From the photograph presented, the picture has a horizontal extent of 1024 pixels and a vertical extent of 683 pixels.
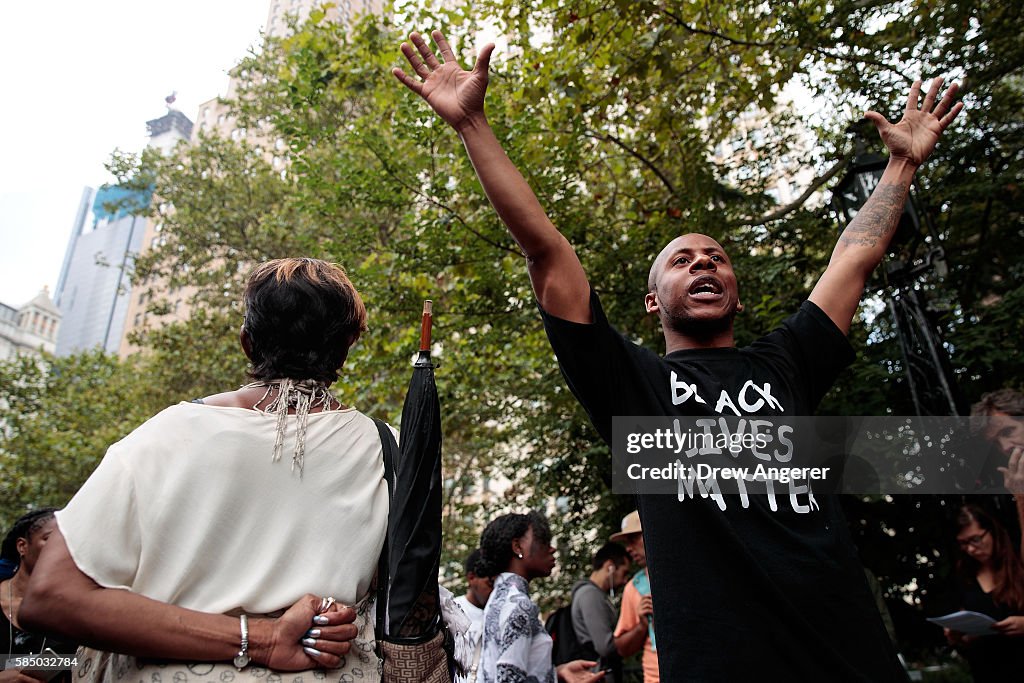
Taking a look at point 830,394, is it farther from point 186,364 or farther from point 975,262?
point 186,364

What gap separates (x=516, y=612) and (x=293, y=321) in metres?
2.60

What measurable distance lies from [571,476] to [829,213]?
4.68 meters

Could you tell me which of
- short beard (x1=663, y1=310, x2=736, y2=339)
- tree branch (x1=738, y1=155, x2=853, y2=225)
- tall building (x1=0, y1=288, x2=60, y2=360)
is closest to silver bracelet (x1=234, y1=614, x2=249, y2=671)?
short beard (x1=663, y1=310, x2=736, y2=339)

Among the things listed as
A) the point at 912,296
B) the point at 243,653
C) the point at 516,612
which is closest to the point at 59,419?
the point at 516,612

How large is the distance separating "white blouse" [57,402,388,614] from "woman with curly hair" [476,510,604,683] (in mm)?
2331

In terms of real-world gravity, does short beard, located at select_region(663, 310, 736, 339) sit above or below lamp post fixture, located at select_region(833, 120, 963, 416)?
below

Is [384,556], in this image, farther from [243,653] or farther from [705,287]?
[705,287]

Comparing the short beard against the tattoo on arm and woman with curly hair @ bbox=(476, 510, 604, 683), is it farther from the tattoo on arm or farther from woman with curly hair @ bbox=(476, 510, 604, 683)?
woman with curly hair @ bbox=(476, 510, 604, 683)

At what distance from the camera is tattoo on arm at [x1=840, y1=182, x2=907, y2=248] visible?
91.2 inches

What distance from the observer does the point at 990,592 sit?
3.54 meters

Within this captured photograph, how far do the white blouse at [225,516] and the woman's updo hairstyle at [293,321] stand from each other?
0.18 metres

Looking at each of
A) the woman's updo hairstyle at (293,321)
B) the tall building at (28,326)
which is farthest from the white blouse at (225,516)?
the tall building at (28,326)

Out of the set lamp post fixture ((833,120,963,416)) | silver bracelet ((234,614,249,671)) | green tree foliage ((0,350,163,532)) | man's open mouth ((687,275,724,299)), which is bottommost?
silver bracelet ((234,614,249,671))

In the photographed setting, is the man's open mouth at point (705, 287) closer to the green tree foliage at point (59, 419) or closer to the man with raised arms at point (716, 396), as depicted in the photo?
the man with raised arms at point (716, 396)
